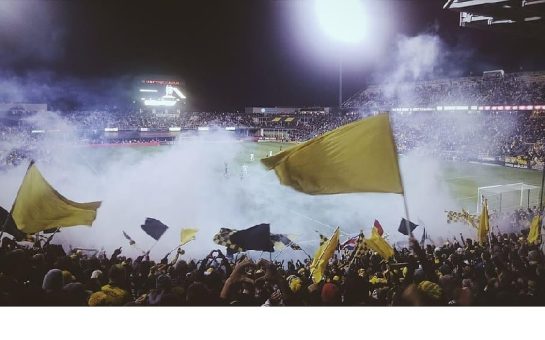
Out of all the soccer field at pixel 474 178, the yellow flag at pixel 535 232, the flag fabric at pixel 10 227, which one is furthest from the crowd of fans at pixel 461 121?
the flag fabric at pixel 10 227

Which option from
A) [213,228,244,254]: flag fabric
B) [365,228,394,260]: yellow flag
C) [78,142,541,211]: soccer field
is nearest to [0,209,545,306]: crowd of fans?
[365,228,394,260]: yellow flag

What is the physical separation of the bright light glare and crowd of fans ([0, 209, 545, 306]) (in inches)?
161

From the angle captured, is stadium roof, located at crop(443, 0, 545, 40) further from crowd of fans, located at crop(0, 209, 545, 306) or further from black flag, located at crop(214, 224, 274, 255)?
black flag, located at crop(214, 224, 274, 255)

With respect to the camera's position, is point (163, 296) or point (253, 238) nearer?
point (163, 296)

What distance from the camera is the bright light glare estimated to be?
275 inches

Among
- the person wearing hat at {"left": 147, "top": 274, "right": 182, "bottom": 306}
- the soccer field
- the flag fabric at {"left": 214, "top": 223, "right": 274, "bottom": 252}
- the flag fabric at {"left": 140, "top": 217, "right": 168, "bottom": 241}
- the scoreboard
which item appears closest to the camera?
the person wearing hat at {"left": 147, "top": 274, "right": 182, "bottom": 306}

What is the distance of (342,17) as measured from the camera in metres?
7.16

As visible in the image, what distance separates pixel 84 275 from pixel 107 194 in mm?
9989

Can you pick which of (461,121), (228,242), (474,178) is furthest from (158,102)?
(228,242)

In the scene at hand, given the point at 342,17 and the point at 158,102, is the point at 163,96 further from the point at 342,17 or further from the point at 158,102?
the point at 342,17

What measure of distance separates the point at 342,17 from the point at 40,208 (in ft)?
17.7

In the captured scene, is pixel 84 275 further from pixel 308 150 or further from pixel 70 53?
pixel 70 53

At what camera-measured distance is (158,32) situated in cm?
770
